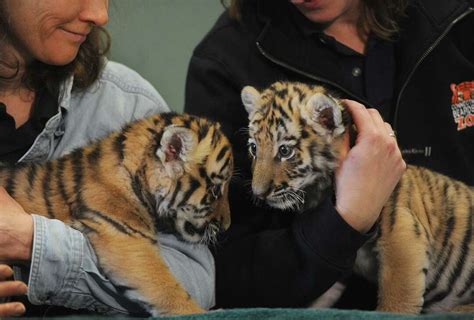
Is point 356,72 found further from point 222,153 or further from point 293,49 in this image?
point 222,153

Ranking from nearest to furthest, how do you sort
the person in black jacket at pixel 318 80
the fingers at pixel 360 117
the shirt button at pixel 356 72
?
the fingers at pixel 360 117
the person in black jacket at pixel 318 80
the shirt button at pixel 356 72

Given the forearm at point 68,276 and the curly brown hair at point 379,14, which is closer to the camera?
the forearm at point 68,276

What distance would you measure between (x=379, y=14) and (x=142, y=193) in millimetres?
752

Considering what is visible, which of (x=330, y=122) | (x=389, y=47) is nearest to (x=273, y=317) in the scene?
(x=330, y=122)

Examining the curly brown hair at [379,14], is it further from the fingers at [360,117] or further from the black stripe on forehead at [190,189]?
the black stripe on forehead at [190,189]

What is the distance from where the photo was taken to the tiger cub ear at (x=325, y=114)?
1.40m

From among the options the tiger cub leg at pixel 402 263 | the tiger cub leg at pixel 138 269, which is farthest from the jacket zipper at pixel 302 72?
the tiger cub leg at pixel 138 269

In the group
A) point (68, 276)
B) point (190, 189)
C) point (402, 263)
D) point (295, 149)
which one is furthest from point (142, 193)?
point (402, 263)

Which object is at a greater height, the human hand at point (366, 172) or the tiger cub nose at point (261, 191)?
the human hand at point (366, 172)

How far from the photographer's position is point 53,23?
1.33 meters

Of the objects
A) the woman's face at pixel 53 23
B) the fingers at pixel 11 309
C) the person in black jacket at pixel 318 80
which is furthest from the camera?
the person in black jacket at pixel 318 80

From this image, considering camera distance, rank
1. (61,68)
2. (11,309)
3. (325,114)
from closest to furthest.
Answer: (11,309) → (325,114) → (61,68)

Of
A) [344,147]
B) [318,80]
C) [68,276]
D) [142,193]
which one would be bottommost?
[68,276]

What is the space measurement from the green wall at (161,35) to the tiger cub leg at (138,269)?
1.62ft
